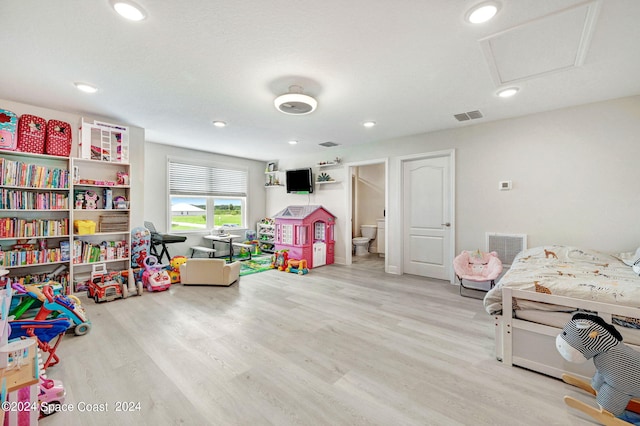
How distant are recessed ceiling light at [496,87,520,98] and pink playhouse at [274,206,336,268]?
3.50 m

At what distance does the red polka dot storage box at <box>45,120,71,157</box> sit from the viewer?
3.28m

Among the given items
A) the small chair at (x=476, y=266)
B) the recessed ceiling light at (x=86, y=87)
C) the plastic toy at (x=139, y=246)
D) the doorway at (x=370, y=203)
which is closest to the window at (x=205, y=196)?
the plastic toy at (x=139, y=246)

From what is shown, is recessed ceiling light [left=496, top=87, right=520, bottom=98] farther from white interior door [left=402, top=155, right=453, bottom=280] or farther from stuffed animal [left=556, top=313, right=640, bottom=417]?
stuffed animal [left=556, top=313, right=640, bottom=417]

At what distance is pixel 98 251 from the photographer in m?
3.60

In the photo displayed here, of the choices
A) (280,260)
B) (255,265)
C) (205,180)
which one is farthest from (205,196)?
(280,260)

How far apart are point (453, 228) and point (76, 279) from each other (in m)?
5.62

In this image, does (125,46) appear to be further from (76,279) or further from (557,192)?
(557,192)

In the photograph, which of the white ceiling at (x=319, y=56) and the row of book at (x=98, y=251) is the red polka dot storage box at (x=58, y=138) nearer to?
the white ceiling at (x=319, y=56)

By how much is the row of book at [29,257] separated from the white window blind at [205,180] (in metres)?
2.50

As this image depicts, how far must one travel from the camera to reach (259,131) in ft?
14.4

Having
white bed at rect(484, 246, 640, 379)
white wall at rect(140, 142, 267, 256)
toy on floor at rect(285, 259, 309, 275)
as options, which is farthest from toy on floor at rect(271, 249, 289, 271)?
white bed at rect(484, 246, 640, 379)

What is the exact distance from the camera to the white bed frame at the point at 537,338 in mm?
1773

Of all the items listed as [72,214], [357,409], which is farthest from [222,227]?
[357,409]

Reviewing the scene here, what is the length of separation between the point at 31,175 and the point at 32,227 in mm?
637
